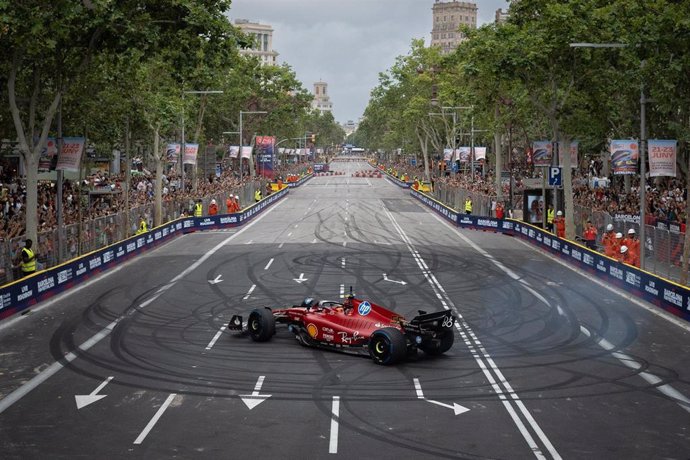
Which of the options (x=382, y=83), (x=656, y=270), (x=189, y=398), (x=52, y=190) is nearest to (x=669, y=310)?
(x=656, y=270)

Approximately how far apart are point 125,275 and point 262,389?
18071 millimetres

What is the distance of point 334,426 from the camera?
1442 cm

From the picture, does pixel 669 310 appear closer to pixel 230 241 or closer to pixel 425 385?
pixel 425 385

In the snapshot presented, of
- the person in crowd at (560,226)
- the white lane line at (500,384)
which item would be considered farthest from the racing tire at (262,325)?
the person in crowd at (560,226)

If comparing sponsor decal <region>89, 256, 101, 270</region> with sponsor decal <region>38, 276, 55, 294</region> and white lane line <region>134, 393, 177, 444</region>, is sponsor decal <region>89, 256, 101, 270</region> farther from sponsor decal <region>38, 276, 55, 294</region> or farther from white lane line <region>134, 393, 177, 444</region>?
white lane line <region>134, 393, 177, 444</region>

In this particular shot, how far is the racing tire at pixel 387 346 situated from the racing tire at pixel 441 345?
29.3 inches

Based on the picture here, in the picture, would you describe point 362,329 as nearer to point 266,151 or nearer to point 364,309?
point 364,309

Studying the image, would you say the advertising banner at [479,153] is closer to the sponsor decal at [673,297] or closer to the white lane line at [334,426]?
the sponsor decal at [673,297]

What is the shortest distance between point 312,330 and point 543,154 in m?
30.6

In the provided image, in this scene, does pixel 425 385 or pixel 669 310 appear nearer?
pixel 425 385

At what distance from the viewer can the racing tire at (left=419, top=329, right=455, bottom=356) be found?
19.0 m

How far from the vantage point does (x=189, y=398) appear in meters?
16.2

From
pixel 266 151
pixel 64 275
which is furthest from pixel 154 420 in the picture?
pixel 266 151

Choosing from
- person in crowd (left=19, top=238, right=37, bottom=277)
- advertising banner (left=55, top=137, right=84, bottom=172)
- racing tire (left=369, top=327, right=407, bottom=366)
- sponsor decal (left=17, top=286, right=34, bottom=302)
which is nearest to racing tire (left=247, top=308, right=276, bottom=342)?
racing tire (left=369, top=327, right=407, bottom=366)
